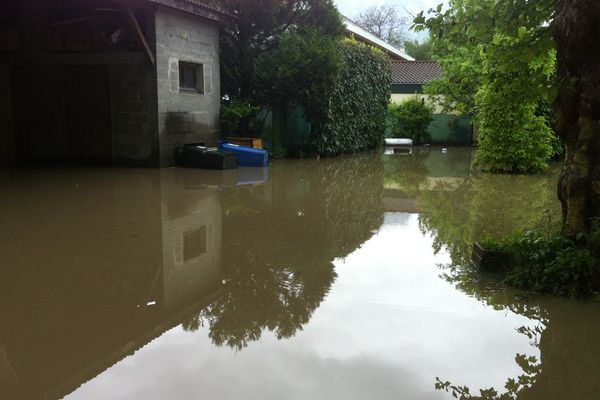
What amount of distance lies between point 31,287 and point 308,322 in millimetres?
2406

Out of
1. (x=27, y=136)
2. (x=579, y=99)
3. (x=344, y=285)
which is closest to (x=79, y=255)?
(x=344, y=285)

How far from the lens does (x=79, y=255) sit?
6129mm

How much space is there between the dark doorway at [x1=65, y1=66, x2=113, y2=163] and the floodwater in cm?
479

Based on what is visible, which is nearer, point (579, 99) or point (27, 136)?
point (579, 99)

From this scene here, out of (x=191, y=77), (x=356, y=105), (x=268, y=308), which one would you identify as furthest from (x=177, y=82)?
(x=268, y=308)

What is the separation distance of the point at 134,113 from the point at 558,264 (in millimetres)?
10537

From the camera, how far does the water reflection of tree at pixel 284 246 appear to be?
14.9ft

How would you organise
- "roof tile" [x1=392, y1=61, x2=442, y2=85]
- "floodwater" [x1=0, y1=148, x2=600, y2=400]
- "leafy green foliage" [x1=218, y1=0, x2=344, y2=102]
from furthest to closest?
"roof tile" [x1=392, y1=61, x2=442, y2=85] < "leafy green foliage" [x1=218, y1=0, x2=344, y2=102] < "floodwater" [x1=0, y1=148, x2=600, y2=400]

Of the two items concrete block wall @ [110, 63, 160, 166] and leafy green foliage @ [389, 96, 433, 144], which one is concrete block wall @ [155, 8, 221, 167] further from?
leafy green foliage @ [389, 96, 433, 144]

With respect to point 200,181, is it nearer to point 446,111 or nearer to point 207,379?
point 207,379

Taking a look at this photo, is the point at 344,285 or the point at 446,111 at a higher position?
the point at 446,111

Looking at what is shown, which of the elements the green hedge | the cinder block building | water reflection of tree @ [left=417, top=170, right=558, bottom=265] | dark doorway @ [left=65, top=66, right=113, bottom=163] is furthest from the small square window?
water reflection of tree @ [left=417, top=170, right=558, bottom=265]

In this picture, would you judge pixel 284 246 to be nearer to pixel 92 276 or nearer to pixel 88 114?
pixel 92 276

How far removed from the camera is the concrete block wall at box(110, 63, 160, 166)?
1320 cm
